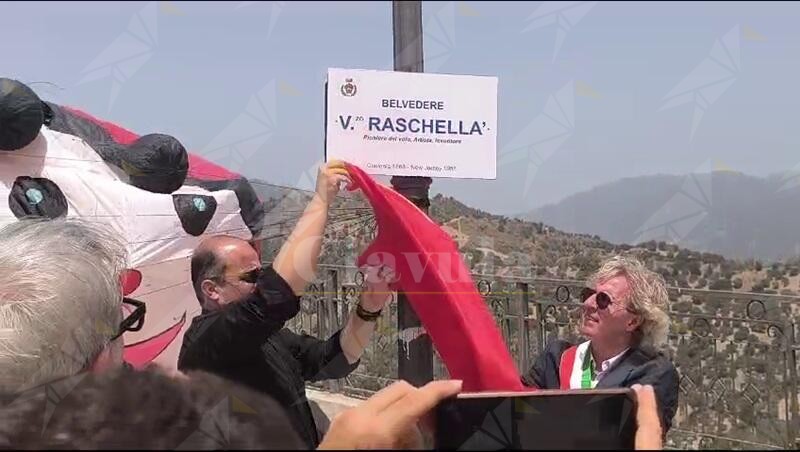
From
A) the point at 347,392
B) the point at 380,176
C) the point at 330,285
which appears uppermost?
the point at 380,176

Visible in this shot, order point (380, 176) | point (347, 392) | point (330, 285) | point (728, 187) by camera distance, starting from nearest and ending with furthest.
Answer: point (380, 176) < point (728, 187) < point (330, 285) < point (347, 392)

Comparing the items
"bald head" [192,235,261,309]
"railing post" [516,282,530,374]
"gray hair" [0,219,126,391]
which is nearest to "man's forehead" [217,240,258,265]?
"bald head" [192,235,261,309]

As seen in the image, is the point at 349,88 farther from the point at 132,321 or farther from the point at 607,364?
the point at 607,364

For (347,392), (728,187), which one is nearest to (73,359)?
(728,187)

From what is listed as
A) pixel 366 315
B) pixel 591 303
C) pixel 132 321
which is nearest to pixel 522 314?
pixel 591 303

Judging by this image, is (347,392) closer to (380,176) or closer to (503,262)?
(503,262)

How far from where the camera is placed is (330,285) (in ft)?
16.6

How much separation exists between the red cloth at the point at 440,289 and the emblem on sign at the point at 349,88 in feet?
0.88

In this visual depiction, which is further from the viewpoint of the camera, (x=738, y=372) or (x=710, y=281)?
(x=710, y=281)

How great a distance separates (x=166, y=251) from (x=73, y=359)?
140 centimetres

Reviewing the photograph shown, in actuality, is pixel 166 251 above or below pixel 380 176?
below

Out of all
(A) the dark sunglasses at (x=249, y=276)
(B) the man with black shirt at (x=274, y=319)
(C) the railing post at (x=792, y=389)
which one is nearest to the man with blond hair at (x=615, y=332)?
(B) the man with black shirt at (x=274, y=319)

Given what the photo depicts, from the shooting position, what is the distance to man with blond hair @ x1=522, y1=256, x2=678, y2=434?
2.50m

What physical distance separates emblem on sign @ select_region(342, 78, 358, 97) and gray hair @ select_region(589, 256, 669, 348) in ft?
3.51
